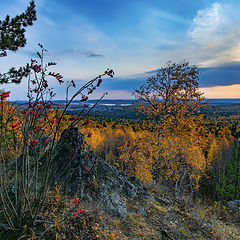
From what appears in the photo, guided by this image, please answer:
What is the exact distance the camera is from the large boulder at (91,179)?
4680 millimetres

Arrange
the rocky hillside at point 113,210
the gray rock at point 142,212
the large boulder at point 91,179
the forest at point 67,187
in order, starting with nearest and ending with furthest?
the forest at point 67,187
the rocky hillside at point 113,210
the large boulder at point 91,179
the gray rock at point 142,212

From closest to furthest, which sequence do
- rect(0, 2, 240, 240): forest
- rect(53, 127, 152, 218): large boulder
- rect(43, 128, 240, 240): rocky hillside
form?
rect(0, 2, 240, 240): forest
rect(43, 128, 240, 240): rocky hillside
rect(53, 127, 152, 218): large boulder

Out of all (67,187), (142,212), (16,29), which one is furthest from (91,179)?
(16,29)

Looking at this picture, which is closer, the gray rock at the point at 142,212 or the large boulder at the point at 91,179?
the large boulder at the point at 91,179

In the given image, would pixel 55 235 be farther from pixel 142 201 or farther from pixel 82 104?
pixel 142 201

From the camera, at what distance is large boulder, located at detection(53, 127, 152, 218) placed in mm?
4680

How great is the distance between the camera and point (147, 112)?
12375 millimetres

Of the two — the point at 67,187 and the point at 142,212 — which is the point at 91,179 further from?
the point at 142,212

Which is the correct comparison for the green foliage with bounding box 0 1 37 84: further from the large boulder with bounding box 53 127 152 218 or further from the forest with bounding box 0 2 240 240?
the large boulder with bounding box 53 127 152 218

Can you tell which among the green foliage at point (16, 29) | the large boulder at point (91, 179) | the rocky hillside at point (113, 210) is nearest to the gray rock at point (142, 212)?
the rocky hillside at point (113, 210)

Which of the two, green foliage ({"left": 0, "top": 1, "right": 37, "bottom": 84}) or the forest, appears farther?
green foliage ({"left": 0, "top": 1, "right": 37, "bottom": 84})

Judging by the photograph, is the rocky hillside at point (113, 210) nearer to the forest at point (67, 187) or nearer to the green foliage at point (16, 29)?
the forest at point (67, 187)

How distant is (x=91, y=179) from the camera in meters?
5.06

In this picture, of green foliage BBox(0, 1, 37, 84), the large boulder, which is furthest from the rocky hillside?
green foliage BBox(0, 1, 37, 84)
